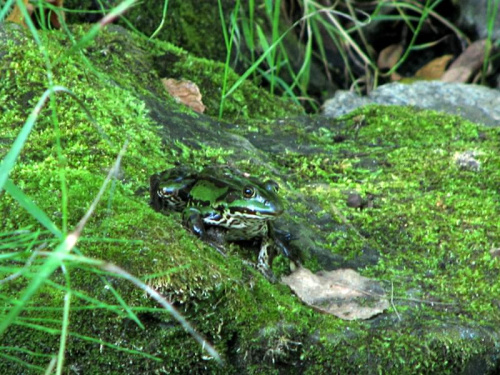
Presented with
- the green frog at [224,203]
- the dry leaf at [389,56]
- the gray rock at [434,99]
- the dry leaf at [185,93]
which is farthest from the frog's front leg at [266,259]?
the dry leaf at [389,56]

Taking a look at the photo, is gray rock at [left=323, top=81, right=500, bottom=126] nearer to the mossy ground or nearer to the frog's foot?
the mossy ground

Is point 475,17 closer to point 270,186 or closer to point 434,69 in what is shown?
point 434,69

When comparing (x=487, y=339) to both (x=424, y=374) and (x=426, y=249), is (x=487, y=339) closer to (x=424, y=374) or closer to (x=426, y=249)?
(x=424, y=374)

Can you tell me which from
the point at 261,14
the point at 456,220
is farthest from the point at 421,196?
the point at 261,14

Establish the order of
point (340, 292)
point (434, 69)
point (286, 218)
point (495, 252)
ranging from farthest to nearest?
point (434, 69) < point (286, 218) < point (495, 252) < point (340, 292)

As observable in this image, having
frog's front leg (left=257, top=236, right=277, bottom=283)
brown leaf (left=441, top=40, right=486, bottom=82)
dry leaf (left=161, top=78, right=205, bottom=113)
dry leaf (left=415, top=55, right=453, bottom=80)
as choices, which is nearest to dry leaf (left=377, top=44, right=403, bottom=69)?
dry leaf (left=415, top=55, right=453, bottom=80)

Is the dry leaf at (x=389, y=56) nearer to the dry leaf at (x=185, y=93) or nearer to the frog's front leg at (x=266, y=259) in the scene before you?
the dry leaf at (x=185, y=93)

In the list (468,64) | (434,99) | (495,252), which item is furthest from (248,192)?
(468,64)
